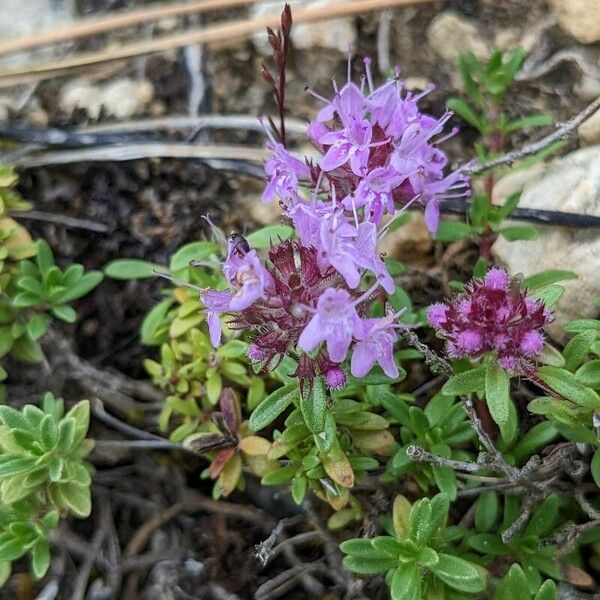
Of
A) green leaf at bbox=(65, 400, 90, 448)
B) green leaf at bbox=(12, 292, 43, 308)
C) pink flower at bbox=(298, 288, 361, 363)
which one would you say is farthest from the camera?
green leaf at bbox=(12, 292, 43, 308)

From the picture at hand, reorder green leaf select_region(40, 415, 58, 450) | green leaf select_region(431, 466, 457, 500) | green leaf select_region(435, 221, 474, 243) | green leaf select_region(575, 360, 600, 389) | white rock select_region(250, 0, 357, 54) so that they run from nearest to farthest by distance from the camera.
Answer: green leaf select_region(575, 360, 600, 389) → green leaf select_region(431, 466, 457, 500) → green leaf select_region(40, 415, 58, 450) → green leaf select_region(435, 221, 474, 243) → white rock select_region(250, 0, 357, 54)

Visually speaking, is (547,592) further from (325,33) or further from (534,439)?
(325,33)

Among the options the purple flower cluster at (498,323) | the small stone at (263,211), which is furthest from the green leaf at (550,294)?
the small stone at (263,211)

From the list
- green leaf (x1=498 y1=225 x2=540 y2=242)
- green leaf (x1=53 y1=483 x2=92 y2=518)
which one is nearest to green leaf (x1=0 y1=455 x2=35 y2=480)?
green leaf (x1=53 y1=483 x2=92 y2=518)

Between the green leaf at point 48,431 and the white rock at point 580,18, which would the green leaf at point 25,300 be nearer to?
the green leaf at point 48,431

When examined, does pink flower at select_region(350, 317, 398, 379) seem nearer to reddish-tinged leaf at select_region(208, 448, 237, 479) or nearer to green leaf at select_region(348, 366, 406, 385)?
green leaf at select_region(348, 366, 406, 385)

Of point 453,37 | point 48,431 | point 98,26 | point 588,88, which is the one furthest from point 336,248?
point 98,26
